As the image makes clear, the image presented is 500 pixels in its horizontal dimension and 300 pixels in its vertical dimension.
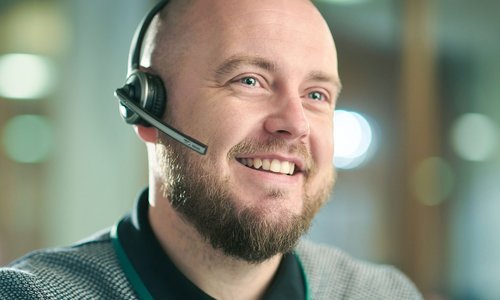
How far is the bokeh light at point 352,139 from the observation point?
134 inches

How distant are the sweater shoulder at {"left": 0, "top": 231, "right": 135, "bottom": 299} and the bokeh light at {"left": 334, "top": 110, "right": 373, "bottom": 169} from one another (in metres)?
2.28

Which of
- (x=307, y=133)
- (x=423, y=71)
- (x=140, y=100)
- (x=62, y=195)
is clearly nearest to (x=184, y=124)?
(x=140, y=100)

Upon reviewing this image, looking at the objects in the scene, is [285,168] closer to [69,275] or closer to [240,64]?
[240,64]

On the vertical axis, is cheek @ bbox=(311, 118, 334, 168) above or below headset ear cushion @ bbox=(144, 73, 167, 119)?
below

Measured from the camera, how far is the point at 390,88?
3.54 metres

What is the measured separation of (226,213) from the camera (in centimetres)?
117

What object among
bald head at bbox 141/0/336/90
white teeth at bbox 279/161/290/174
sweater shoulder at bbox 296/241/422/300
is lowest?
sweater shoulder at bbox 296/241/422/300

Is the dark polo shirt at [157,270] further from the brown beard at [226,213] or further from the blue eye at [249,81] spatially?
the blue eye at [249,81]

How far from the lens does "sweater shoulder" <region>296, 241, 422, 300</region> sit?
4.53 feet

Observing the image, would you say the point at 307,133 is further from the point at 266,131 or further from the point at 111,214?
the point at 111,214

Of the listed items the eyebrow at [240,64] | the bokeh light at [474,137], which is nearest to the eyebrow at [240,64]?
the eyebrow at [240,64]

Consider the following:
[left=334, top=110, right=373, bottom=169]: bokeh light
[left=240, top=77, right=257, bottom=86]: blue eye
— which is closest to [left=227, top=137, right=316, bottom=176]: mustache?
[left=240, top=77, right=257, bottom=86]: blue eye

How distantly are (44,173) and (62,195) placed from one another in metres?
0.13

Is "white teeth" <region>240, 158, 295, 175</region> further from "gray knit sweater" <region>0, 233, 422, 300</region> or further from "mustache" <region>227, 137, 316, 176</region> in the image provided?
"gray knit sweater" <region>0, 233, 422, 300</region>
